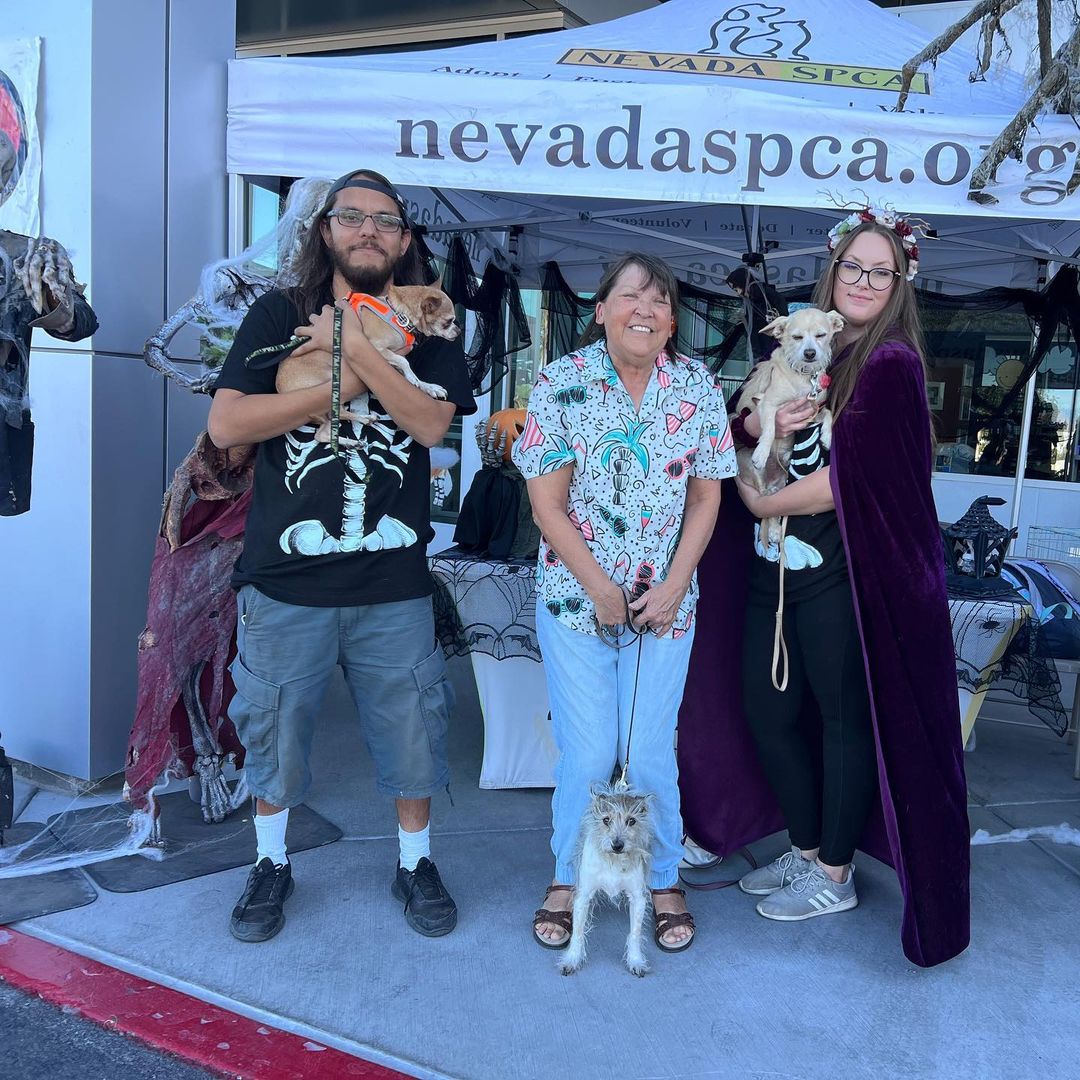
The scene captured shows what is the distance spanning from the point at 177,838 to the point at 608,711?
69.1 inches

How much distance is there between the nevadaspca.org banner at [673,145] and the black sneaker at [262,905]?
238 cm

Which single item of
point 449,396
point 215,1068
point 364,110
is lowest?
point 215,1068

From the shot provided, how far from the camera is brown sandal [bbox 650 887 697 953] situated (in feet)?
9.37

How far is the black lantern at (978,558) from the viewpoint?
13.0 ft

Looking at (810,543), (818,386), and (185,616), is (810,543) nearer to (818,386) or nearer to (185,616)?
(818,386)

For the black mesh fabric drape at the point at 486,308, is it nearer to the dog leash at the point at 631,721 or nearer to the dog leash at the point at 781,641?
the dog leash at the point at 781,641

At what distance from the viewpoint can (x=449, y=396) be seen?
2.69 metres

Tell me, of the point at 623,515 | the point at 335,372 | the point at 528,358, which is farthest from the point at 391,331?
the point at 528,358

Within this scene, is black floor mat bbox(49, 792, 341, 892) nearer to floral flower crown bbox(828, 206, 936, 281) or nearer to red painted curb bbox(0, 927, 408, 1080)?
red painted curb bbox(0, 927, 408, 1080)

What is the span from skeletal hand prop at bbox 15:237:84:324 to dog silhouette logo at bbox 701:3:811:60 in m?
2.72

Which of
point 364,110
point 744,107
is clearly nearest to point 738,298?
point 744,107

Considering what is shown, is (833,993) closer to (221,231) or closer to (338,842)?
(338,842)

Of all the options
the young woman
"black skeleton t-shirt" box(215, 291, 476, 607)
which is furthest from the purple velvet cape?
"black skeleton t-shirt" box(215, 291, 476, 607)

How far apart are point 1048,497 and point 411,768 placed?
264 inches
